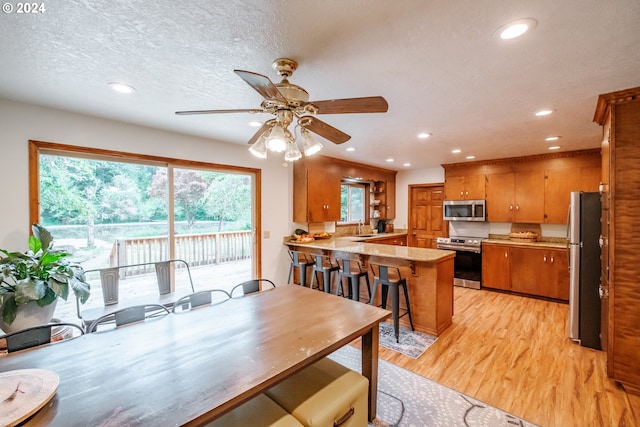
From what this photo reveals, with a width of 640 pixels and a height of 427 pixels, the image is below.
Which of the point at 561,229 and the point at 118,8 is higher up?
the point at 118,8

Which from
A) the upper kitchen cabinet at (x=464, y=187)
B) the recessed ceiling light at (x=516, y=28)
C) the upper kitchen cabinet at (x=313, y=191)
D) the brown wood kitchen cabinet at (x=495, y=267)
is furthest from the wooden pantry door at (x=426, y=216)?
the recessed ceiling light at (x=516, y=28)

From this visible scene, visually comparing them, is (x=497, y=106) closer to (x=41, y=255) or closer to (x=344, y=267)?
(x=344, y=267)

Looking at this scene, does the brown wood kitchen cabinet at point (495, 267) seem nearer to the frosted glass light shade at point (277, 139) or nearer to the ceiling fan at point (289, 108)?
the ceiling fan at point (289, 108)

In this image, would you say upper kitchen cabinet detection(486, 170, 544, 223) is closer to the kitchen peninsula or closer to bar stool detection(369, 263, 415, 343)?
the kitchen peninsula

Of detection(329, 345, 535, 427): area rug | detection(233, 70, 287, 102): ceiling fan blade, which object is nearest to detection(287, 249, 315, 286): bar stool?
detection(329, 345, 535, 427): area rug

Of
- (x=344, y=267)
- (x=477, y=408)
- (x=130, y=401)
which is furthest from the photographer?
(x=344, y=267)

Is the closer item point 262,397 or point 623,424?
point 262,397

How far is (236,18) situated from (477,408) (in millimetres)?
2943

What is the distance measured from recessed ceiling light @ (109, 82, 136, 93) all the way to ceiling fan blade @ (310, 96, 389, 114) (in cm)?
153

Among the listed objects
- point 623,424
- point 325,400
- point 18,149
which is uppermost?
point 18,149

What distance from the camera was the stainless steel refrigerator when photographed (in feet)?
9.27

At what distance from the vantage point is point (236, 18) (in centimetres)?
Answer: 132

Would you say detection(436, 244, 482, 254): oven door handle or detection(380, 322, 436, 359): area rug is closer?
detection(380, 322, 436, 359): area rug

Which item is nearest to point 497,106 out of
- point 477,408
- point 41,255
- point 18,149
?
point 477,408
